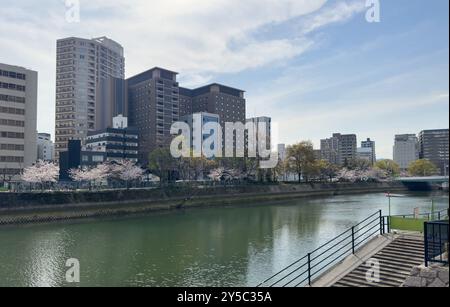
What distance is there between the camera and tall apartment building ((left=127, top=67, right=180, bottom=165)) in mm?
120188

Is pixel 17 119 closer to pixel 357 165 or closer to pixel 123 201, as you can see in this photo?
pixel 123 201

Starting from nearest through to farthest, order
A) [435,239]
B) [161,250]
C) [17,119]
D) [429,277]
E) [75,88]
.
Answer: [429,277]
[435,239]
[161,250]
[17,119]
[75,88]

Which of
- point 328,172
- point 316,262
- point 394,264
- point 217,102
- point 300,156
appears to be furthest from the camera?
point 217,102

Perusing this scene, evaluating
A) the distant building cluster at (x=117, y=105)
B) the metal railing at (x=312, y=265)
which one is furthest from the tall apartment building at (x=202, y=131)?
the metal railing at (x=312, y=265)

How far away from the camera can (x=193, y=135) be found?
124 metres

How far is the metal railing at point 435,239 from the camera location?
37.7ft

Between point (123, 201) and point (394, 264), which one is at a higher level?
point (394, 264)

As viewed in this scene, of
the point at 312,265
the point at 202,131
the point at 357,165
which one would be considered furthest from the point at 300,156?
the point at 312,265

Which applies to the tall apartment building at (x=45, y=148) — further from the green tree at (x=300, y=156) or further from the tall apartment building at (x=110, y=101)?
the green tree at (x=300, y=156)

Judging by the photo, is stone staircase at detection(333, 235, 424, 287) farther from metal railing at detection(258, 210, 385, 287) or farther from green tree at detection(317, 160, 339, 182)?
green tree at detection(317, 160, 339, 182)

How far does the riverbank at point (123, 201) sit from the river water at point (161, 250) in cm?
440

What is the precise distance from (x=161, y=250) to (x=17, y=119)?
6718 cm

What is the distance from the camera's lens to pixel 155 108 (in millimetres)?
120500
